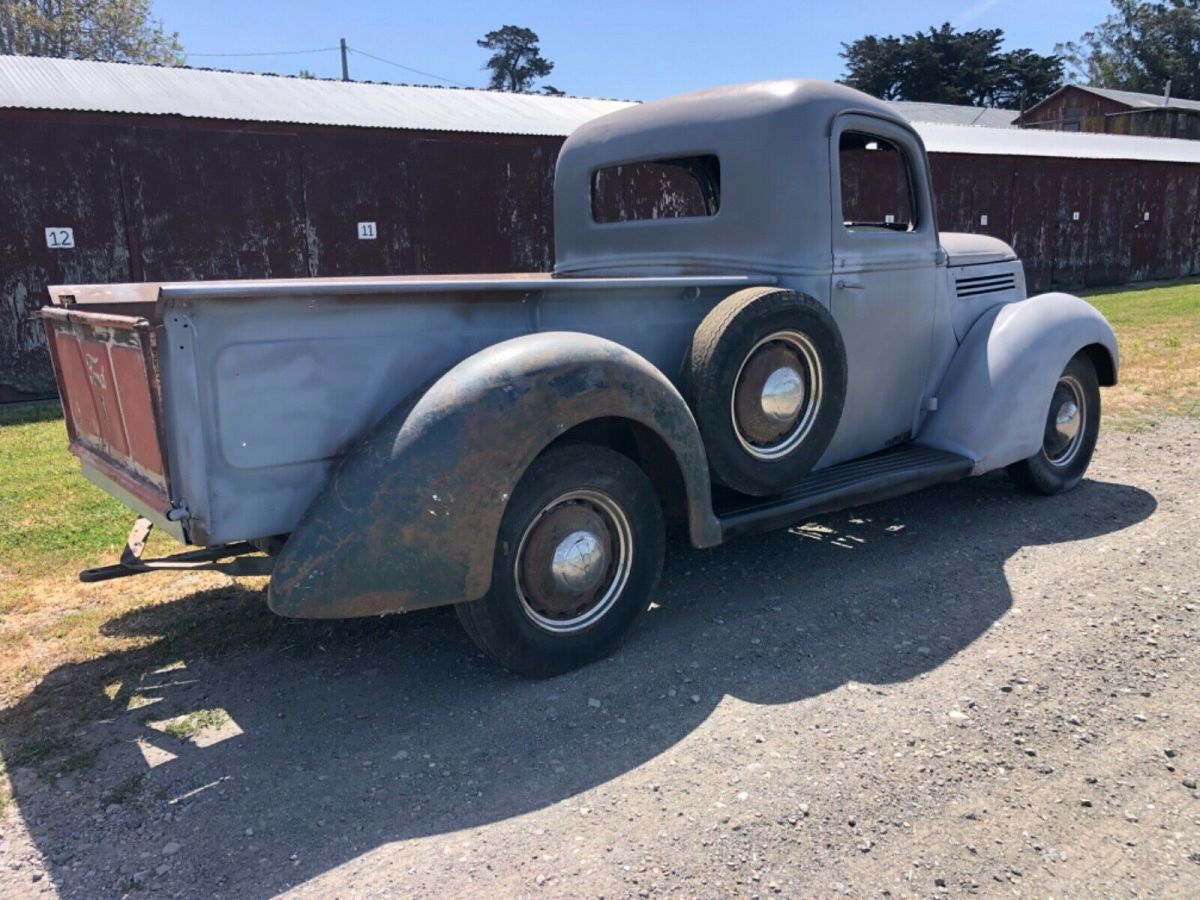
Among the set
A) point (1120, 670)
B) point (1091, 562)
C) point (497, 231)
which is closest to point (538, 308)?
point (1120, 670)

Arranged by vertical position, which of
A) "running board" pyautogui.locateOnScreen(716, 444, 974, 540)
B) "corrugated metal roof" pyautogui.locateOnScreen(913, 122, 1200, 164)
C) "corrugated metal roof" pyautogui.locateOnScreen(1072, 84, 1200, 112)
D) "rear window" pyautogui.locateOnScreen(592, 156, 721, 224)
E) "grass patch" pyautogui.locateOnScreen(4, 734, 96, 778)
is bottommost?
"grass patch" pyautogui.locateOnScreen(4, 734, 96, 778)

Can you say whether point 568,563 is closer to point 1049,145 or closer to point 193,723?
point 193,723

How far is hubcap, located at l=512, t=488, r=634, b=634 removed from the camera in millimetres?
3217

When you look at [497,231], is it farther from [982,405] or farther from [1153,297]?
[1153,297]

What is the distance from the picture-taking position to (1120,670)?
334 cm

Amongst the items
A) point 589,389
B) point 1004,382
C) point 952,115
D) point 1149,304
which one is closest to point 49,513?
point 589,389

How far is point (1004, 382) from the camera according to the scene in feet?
15.7

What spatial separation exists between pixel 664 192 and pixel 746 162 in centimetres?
156

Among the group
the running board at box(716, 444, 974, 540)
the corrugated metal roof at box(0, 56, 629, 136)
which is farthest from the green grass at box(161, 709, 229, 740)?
the corrugated metal roof at box(0, 56, 629, 136)

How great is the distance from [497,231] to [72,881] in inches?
407

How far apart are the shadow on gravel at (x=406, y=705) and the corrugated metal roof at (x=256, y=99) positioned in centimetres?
777

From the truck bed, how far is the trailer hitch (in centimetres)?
23

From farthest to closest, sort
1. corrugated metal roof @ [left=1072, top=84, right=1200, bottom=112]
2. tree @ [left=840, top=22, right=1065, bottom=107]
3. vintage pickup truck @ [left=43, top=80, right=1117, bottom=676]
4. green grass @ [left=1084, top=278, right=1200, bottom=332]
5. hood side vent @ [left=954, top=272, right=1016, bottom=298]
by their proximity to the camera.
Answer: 1. tree @ [left=840, top=22, right=1065, bottom=107]
2. corrugated metal roof @ [left=1072, top=84, right=1200, bottom=112]
3. green grass @ [left=1084, top=278, right=1200, bottom=332]
4. hood side vent @ [left=954, top=272, right=1016, bottom=298]
5. vintage pickup truck @ [left=43, top=80, right=1117, bottom=676]

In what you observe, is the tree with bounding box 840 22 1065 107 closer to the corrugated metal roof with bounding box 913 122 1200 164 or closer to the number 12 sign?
the corrugated metal roof with bounding box 913 122 1200 164
